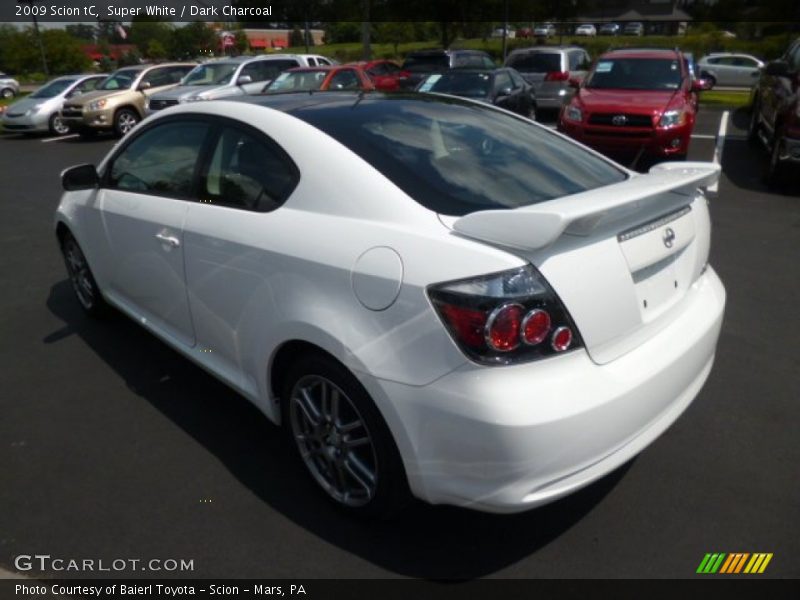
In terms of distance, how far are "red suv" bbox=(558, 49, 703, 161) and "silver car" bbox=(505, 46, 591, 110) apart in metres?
4.89

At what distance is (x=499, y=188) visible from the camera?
2.60 meters

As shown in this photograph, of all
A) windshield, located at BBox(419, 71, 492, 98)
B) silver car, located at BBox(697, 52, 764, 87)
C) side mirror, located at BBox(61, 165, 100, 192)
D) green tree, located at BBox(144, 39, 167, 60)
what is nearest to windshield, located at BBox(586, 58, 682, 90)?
windshield, located at BBox(419, 71, 492, 98)

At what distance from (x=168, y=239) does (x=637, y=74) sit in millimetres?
9193

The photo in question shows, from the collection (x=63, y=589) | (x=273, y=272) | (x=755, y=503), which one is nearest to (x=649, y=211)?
(x=755, y=503)

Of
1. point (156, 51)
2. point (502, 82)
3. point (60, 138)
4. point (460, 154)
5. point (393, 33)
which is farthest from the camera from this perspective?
point (156, 51)

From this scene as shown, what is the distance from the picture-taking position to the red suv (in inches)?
354

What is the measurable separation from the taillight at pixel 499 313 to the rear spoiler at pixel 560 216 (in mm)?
116

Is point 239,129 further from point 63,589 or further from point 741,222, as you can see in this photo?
point 741,222

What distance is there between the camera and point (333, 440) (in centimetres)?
265

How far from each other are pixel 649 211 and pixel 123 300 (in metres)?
3.13

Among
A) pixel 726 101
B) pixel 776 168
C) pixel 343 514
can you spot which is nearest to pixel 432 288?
pixel 343 514

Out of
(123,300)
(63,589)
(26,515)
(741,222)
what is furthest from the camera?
(741,222)

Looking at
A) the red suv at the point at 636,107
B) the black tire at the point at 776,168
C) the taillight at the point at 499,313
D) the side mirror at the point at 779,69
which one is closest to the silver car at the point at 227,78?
the red suv at the point at 636,107

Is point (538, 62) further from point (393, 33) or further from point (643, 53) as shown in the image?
point (393, 33)
